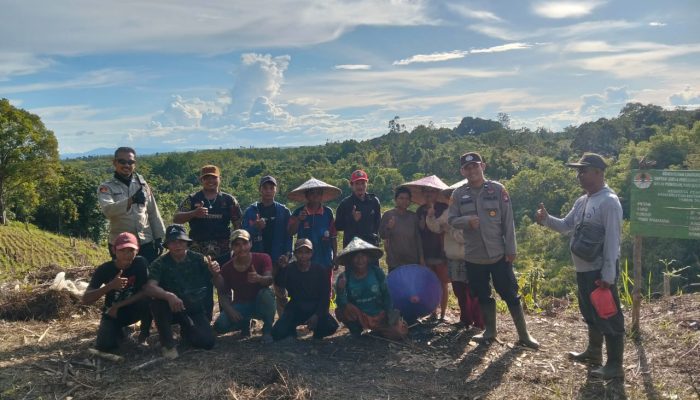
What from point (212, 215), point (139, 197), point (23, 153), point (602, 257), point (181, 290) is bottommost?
point (181, 290)

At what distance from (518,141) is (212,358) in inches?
2428

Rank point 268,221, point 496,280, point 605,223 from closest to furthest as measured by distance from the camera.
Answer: point 605,223
point 496,280
point 268,221

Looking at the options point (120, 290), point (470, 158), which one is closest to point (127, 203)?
point (120, 290)

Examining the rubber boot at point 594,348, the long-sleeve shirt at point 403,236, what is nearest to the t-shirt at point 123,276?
the long-sleeve shirt at point 403,236

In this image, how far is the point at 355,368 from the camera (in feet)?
15.6

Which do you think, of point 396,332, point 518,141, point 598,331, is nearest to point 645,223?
point 598,331

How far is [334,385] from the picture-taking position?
4359mm

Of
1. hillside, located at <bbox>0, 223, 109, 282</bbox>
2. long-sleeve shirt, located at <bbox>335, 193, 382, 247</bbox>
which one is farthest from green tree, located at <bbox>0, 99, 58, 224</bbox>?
long-sleeve shirt, located at <bbox>335, 193, 382, 247</bbox>

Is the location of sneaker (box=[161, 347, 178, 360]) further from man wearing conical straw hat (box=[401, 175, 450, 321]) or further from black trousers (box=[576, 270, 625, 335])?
black trousers (box=[576, 270, 625, 335])

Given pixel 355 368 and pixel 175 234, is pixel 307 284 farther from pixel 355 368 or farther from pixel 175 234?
pixel 175 234

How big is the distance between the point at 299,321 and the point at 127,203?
2127 mm

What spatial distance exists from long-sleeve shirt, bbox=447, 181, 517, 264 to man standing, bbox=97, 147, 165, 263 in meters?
3.14

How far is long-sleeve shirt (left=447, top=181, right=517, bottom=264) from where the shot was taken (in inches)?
193

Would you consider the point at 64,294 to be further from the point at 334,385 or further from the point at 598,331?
the point at 598,331
